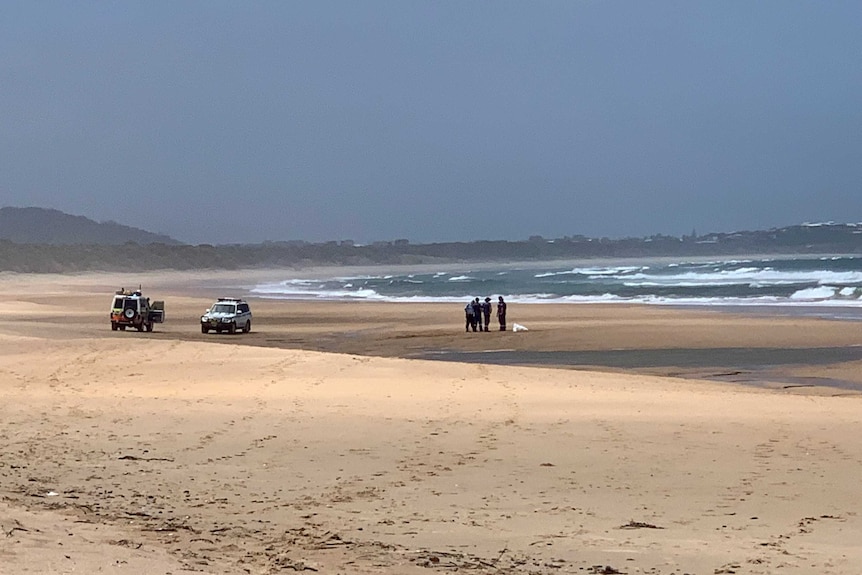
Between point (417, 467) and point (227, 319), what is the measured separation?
80.6 ft

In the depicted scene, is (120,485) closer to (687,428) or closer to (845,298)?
(687,428)

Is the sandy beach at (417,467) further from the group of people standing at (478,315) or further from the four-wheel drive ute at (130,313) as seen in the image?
the four-wheel drive ute at (130,313)

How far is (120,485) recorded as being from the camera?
8.65 metres

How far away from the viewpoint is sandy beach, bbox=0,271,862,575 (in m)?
6.56

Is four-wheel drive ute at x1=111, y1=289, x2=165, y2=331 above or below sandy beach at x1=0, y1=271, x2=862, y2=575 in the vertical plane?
above

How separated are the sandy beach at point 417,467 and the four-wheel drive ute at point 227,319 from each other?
1218cm

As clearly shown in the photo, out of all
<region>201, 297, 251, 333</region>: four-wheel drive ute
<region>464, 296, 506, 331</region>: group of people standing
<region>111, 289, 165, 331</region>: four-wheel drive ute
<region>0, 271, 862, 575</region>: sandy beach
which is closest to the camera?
<region>0, 271, 862, 575</region>: sandy beach

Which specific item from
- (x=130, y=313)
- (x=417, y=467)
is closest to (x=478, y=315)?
(x=130, y=313)

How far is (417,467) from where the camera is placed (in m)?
9.54

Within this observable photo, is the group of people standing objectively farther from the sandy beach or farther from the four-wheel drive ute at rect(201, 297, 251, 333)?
the sandy beach

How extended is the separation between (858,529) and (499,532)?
2.42 m

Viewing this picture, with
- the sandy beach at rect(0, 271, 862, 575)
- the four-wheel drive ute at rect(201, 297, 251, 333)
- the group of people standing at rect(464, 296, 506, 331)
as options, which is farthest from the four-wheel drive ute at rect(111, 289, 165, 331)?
the sandy beach at rect(0, 271, 862, 575)

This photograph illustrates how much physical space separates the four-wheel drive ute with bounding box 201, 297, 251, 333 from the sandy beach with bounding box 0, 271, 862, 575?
12.2 metres

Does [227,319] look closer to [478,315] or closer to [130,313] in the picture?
[130,313]
